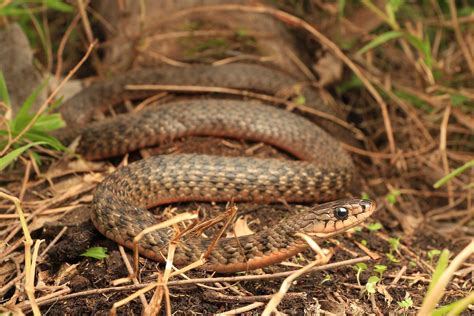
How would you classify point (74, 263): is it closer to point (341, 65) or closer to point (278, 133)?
point (278, 133)

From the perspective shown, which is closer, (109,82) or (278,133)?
(278,133)

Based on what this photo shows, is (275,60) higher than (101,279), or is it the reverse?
(275,60)

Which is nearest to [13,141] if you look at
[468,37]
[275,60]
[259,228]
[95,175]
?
[95,175]

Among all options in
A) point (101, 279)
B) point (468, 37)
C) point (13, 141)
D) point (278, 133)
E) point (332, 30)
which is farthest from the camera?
point (332, 30)

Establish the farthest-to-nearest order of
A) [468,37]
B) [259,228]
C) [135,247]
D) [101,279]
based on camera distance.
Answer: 1. [468,37]
2. [259,228]
3. [101,279]
4. [135,247]

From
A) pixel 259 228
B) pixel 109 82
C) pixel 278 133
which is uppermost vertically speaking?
pixel 109 82

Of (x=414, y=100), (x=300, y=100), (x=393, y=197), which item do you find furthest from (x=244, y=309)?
(x=414, y=100)

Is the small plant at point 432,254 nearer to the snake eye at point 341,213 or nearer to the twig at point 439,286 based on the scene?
the snake eye at point 341,213
